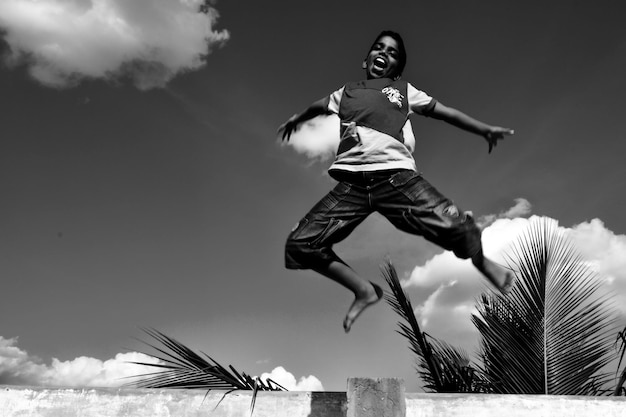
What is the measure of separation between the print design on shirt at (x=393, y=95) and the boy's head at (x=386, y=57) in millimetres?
175

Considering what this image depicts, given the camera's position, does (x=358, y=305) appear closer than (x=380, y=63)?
Yes

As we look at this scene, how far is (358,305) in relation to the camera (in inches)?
145

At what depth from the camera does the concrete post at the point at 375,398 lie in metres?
4.31

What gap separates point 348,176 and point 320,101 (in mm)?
673

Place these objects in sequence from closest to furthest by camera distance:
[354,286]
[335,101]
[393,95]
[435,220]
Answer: [435,220] → [354,286] → [393,95] → [335,101]

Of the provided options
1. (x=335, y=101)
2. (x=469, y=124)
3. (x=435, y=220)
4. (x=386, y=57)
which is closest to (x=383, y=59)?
(x=386, y=57)

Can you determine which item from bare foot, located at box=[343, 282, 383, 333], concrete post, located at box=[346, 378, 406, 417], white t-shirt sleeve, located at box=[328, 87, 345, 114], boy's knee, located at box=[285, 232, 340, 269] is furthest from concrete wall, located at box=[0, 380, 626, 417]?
white t-shirt sleeve, located at box=[328, 87, 345, 114]

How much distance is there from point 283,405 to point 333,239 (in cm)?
186

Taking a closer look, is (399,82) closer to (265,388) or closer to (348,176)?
(348,176)

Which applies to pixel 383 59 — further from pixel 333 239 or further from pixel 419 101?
pixel 333 239

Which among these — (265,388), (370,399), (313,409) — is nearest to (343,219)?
(370,399)

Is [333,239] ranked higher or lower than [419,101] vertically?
lower

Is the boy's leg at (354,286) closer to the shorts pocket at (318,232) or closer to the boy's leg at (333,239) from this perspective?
the boy's leg at (333,239)

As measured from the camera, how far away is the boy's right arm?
4125mm
